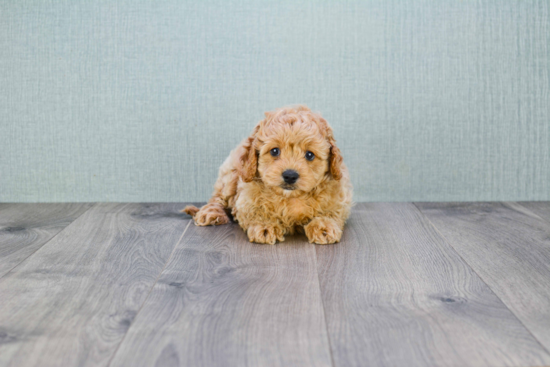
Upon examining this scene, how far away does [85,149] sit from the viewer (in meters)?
2.94

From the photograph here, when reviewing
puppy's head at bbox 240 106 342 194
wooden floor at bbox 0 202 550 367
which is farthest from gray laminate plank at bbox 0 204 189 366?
puppy's head at bbox 240 106 342 194

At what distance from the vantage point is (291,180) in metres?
2.06

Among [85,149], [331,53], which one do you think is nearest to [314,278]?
[331,53]

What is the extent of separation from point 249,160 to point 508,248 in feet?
3.71

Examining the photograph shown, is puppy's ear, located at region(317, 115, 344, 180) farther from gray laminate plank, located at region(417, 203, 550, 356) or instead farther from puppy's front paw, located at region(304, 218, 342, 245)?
gray laminate plank, located at region(417, 203, 550, 356)

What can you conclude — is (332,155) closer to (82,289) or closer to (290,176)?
(290,176)

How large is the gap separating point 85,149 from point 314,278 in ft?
5.84

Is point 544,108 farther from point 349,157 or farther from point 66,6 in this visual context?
point 66,6

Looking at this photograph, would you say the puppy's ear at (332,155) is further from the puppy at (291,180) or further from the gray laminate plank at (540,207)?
the gray laminate plank at (540,207)

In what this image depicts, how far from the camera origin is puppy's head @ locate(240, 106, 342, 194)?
81.7 inches

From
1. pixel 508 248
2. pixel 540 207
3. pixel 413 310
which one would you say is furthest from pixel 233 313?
pixel 540 207

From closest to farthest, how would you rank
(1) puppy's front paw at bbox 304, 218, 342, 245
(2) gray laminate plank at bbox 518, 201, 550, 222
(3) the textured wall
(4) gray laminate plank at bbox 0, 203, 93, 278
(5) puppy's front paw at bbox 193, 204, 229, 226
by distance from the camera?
1. (4) gray laminate plank at bbox 0, 203, 93, 278
2. (1) puppy's front paw at bbox 304, 218, 342, 245
3. (5) puppy's front paw at bbox 193, 204, 229, 226
4. (2) gray laminate plank at bbox 518, 201, 550, 222
5. (3) the textured wall

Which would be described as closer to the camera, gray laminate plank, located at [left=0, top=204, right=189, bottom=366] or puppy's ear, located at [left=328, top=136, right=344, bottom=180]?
gray laminate plank, located at [left=0, top=204, right=189, bottom=366]

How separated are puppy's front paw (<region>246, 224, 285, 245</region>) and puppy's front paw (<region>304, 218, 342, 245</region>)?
0.12 metres
